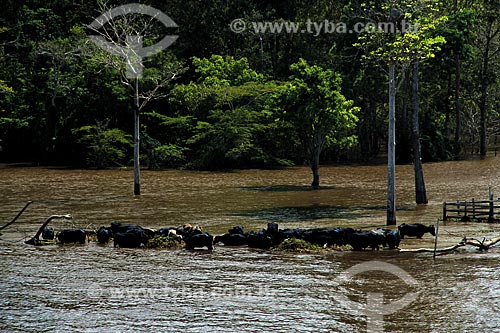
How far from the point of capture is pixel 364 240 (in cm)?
2405

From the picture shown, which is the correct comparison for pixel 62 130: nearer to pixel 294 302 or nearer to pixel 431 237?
pixel 431 237

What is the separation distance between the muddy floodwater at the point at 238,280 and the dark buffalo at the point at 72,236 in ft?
2.13

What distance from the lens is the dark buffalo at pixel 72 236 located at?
1062 inches

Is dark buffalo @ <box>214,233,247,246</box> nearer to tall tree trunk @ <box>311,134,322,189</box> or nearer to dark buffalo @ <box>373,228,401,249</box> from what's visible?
dark buffalo @ <box>373,228,401,249</box>

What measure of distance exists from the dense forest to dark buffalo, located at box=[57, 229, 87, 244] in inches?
1132

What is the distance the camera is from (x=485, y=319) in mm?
16203

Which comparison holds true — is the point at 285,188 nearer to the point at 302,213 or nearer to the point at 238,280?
the point at 302,213

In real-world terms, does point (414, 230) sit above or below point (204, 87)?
A: below

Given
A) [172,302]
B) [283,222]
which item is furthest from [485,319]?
[283,222]

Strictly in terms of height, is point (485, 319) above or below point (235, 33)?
below

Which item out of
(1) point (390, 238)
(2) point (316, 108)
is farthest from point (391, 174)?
(2) point (316, 108)

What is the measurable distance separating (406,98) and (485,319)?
164ft

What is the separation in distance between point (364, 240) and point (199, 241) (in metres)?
5.26

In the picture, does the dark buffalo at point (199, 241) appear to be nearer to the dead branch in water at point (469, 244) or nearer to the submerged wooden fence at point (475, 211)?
the dead branch in water at point (469, 244)
